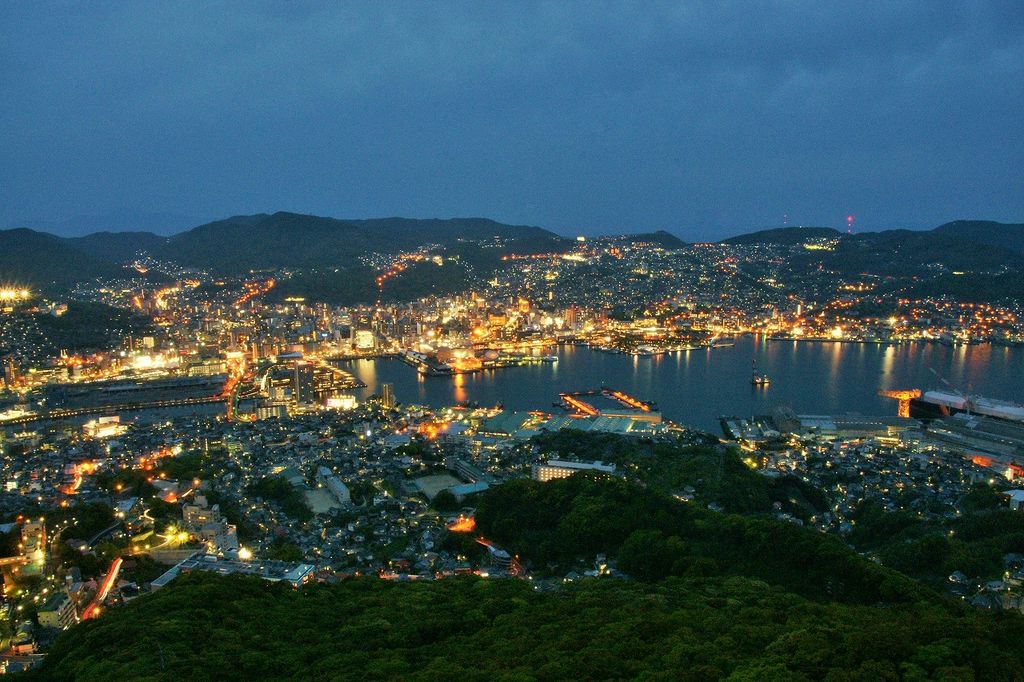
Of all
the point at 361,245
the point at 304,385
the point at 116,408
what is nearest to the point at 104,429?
the point at 116,408

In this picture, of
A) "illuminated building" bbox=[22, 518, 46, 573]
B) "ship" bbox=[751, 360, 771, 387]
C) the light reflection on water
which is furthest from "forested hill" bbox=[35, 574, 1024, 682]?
"ship" bbox=[751, 360, 771, 387]

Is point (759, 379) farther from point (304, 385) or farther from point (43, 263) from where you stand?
point (43, 263)

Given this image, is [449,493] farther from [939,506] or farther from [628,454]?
[939,506]

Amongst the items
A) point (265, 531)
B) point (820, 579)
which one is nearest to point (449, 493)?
point (265, 531)

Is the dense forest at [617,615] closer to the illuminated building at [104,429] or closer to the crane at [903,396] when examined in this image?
the illuminated building at [104,429]

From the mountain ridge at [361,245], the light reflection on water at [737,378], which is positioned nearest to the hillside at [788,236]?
the mountain ridge at [361,245]

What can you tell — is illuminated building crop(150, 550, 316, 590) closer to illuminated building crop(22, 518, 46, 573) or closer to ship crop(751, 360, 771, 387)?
illuminated building crop(22, 518, 46, 573)
